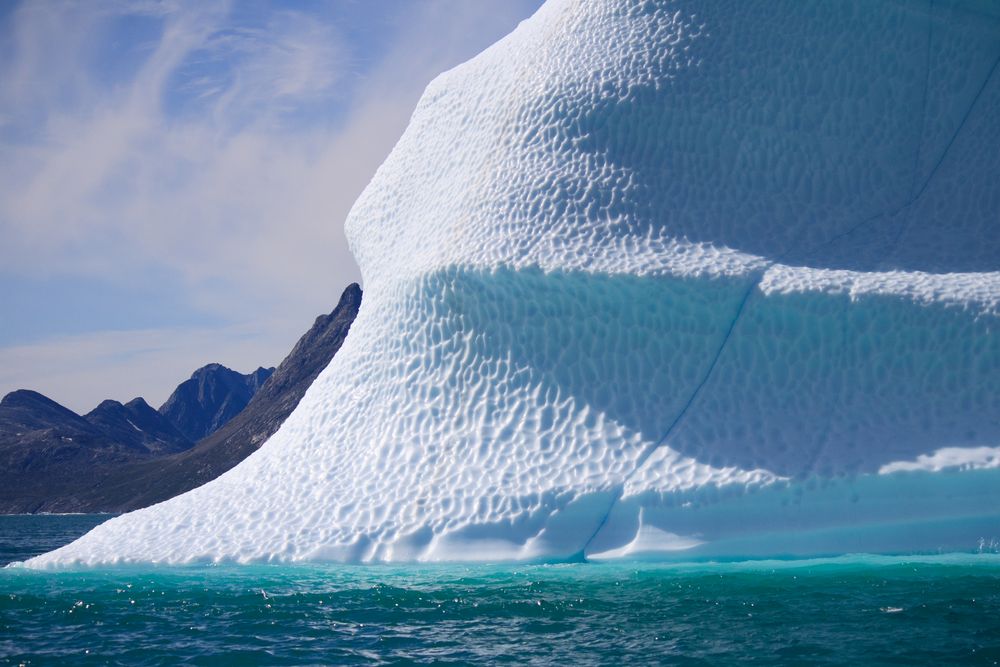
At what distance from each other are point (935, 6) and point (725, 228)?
204 inches

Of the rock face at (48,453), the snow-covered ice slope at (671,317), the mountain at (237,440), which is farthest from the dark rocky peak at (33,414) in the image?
the snow-covered ice slope at (671,317)

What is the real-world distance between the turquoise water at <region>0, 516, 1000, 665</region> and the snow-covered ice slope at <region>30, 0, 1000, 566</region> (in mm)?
476

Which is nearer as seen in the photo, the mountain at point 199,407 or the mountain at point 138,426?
the mountain at point 138,426

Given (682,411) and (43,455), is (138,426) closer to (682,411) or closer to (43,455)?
(43,455)

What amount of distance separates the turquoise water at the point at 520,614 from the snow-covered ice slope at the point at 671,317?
476mm

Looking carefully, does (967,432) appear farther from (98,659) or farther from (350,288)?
(350,288)

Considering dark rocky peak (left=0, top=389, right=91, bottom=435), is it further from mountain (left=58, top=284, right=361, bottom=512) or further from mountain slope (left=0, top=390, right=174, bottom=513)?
mountain (left=58, top=284, right=361, bottom=512)

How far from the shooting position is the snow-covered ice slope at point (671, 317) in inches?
424

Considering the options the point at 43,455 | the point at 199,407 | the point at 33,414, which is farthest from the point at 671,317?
the point at 199,407

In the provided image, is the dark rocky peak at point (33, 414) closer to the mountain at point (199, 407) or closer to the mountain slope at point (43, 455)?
the mountain slope at point (43, 455)

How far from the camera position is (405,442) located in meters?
12.2

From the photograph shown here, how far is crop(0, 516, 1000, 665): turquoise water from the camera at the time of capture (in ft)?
22.5

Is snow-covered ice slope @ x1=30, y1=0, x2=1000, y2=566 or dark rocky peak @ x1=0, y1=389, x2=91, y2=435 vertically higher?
dark rocky peak @ x1=0, y1=389, x2=91, y2=435

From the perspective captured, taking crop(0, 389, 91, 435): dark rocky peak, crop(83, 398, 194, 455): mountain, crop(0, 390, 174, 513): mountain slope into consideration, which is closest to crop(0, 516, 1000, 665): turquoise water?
crop(0, 390, 174, 513): mountain slope
